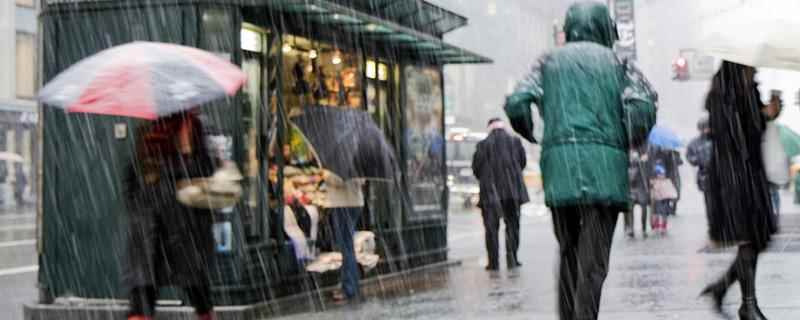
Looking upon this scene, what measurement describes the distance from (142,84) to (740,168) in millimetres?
3993

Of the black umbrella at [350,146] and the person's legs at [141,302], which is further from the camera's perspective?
the black umbrella at [350,146]

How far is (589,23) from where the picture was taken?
655cm

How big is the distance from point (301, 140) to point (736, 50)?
550cm

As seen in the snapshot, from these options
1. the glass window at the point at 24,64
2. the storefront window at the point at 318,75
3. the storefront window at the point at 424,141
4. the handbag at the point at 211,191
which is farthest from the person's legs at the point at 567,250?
the glass window at the point at 24,64

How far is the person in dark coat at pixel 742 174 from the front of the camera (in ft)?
26.5

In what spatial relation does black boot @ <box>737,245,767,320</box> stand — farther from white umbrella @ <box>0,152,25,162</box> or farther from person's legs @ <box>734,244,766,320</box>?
white umbrella @ <box>0,152,25,162</box>

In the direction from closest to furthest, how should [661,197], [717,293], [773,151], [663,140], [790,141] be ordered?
[773,151] → [717,293] → [790,141] → [661,197] → [663,140]

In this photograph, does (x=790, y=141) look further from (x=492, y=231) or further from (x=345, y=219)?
(x=492, y=231)

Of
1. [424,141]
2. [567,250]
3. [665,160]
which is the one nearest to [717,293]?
[567,250]

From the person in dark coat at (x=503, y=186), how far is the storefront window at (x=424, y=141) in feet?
1.98

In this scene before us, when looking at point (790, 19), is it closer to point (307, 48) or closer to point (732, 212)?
point (732, 212)

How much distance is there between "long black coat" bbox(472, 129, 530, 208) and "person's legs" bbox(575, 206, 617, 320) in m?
8.13

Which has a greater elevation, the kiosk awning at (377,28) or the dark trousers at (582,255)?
→ the kiosk awning at (377,28)

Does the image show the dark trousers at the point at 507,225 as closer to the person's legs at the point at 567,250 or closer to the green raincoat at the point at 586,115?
the person's legs at the point at 567,250
